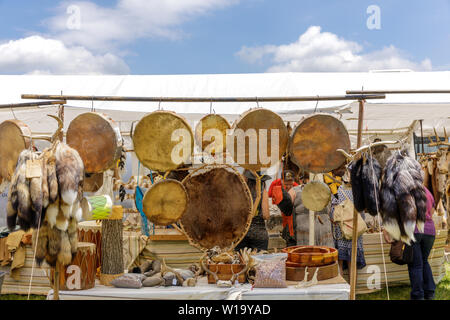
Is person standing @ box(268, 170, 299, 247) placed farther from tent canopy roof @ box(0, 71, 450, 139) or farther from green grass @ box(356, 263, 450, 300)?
green grass @ box(356, 263, 450, 300)

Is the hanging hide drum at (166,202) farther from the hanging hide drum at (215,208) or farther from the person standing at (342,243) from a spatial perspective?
the person standing at (342,243)

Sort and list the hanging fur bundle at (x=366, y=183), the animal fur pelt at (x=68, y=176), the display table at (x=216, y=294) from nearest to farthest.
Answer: the animal fur pelt at (x=68, y=176) < the hanging fur bundle at (x=366, y=183) < the display table at (x=216, y=294)

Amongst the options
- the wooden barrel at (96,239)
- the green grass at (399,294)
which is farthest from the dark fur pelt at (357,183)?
the green grass at (399,294)

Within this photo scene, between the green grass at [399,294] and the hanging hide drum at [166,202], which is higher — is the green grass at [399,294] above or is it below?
below

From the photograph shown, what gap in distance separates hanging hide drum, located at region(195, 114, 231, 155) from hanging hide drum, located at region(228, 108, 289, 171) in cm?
27

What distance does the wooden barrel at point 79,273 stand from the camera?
3178mm

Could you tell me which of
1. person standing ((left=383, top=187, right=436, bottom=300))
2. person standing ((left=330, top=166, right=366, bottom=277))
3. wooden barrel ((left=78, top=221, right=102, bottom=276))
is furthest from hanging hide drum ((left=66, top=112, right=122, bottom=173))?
person standing ((left=383, top=187, right=436, bottom=300))

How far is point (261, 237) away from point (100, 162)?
185 centimetres

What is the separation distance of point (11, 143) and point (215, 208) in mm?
1797

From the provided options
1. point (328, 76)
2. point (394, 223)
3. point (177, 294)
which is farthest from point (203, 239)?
point (328, 76)

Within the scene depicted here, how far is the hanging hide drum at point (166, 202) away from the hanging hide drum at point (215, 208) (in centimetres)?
21

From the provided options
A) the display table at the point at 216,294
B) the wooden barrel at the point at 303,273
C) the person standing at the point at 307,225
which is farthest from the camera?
the person standing at the point at 307,225

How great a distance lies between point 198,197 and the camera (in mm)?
3633

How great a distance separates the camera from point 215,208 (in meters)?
3.63
